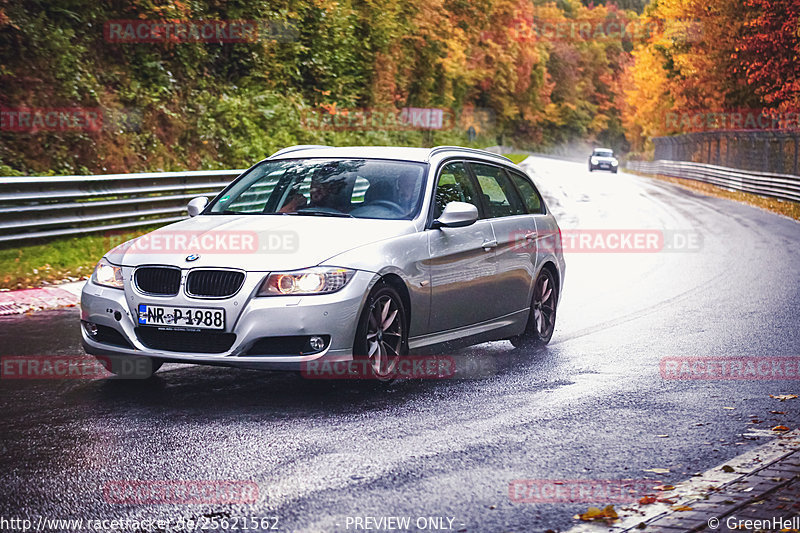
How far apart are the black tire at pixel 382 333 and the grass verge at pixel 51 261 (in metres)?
6.76

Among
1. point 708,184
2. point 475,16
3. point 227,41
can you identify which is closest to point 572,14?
point 475,16

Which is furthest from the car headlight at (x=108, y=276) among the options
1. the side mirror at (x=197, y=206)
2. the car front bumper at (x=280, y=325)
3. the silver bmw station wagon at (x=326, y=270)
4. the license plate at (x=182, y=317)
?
the side mirror at (x=197, y=206)

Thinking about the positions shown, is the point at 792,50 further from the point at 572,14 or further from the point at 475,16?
the point at 572,14

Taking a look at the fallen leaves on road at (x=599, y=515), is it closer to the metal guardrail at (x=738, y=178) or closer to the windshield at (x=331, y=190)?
the windshield at (x=331, y=190)

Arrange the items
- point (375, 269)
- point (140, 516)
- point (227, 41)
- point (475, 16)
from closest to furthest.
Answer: point (140, 516), point (375, 269), point (227, 41), point (475, 16)

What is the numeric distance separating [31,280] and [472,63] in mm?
60284

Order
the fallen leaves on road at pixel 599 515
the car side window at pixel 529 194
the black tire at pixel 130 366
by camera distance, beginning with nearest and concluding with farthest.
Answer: the fallen leaves on road at pixel 599 515
the black tire at pixel 130 366
the car side window at pixel 529 194

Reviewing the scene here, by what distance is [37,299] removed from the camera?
39.6 feet

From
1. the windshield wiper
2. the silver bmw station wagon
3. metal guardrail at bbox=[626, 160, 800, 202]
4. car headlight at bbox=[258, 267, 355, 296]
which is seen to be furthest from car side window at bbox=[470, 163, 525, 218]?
metal guardrail at bbox=[626, 160, 800, 202]

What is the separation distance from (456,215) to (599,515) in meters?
3.65

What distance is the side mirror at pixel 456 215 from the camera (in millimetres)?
8211

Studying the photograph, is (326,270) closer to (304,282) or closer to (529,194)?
(304,282)

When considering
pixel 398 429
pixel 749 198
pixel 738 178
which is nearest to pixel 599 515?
pixel 398 429

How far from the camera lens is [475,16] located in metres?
61.0
